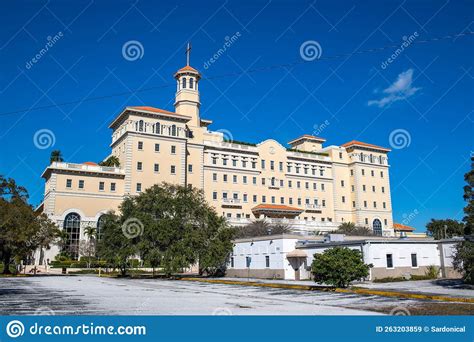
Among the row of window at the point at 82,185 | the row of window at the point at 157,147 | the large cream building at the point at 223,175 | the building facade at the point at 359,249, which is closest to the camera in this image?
the building facade at the point at 359,249

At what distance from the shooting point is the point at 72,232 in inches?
2378

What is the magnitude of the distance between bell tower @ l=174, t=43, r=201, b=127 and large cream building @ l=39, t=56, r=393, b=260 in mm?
164

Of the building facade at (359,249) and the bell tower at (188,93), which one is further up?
the bell tower at (188,93)

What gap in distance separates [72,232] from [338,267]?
45.6m

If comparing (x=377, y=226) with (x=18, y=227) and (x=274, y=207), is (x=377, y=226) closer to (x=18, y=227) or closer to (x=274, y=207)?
(x=274, y=207)

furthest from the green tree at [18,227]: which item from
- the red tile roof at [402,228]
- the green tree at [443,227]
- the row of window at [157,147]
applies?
the green tree at [443,227]

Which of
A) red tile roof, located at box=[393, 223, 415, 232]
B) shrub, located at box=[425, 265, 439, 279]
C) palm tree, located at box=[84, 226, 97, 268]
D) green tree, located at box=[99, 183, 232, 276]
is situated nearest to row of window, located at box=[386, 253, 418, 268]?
shrub, located at box=[425, 265, 439, 279]

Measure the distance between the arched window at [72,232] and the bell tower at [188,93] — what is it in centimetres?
2415

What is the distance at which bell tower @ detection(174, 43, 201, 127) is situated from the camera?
73.9 meters

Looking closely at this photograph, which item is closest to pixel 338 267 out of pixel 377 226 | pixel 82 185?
pixel 82 185

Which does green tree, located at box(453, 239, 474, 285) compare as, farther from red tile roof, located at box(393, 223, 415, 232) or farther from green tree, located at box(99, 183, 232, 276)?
red tile roof, located at box(393, 223, 415, 232)

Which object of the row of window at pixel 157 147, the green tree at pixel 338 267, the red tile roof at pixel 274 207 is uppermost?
the row of window at pixel 157 147

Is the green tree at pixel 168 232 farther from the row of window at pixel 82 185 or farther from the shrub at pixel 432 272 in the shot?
the row of window at pixel 82 185

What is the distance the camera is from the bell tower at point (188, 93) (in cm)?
7394
